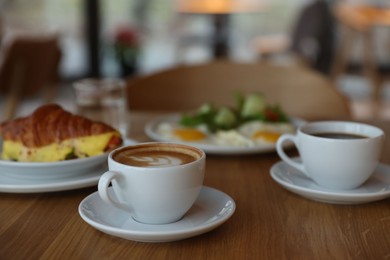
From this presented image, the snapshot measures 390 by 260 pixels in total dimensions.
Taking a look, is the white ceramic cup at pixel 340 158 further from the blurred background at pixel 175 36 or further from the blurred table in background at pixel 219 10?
the blurred background at pixel 175 36

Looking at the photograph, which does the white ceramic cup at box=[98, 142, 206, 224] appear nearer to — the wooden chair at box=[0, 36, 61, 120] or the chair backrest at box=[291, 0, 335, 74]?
the wooden chair at box=[0, 36, 61, 120]

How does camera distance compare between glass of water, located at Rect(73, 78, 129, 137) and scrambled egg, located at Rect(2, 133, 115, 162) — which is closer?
scrambled egg, located at Rect(2, 133, 115, 162)

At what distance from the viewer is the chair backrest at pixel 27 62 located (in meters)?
3.49

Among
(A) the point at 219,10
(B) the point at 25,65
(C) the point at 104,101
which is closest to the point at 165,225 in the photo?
(C) the point at 104,101

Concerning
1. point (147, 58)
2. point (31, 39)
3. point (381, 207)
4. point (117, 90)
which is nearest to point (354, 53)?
point (147, 58)

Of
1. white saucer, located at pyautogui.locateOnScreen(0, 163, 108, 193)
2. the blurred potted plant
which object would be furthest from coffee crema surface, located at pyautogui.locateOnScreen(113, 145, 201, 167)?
the blurred potted plant

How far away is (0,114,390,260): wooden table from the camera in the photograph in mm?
645

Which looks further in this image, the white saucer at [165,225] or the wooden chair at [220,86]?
the wooden chair at [220,86]

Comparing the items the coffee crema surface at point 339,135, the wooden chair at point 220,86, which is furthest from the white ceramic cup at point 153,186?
the wooden chair at point 220,86

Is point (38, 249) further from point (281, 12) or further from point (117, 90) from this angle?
point (281, 12)

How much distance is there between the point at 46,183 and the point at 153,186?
0.81ft

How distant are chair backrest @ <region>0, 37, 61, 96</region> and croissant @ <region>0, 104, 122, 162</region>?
2.71 meters

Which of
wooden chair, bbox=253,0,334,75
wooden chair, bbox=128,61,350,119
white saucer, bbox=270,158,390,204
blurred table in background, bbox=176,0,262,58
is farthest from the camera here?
wooden chair, bbox=253,0,334,75

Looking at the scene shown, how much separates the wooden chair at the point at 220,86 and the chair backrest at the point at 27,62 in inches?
75.9
